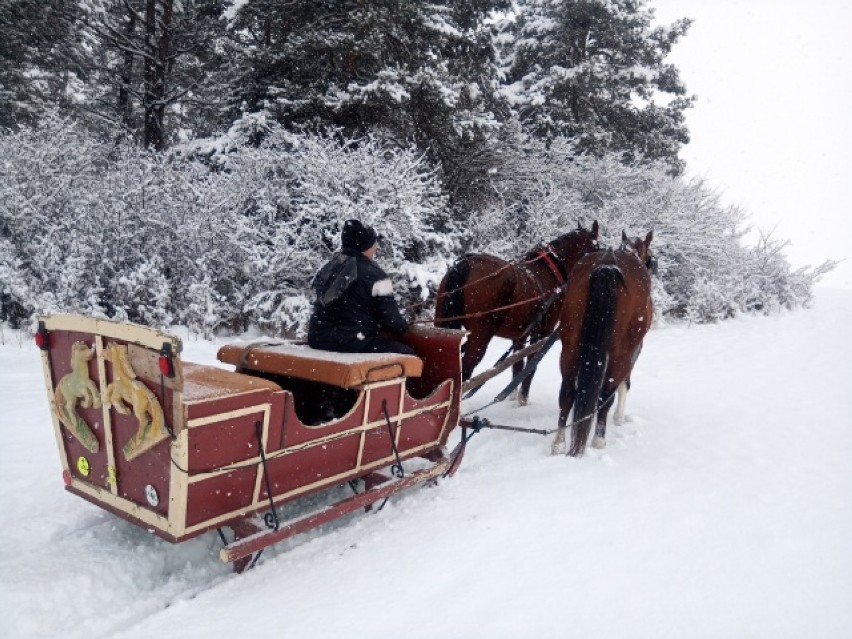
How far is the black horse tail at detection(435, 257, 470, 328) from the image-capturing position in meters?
5.48

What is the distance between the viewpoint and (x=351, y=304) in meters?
3.77

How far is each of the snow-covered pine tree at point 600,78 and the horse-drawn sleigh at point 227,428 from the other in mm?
12859

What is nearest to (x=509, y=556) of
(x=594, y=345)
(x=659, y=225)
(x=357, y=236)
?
(x=594, y=345)

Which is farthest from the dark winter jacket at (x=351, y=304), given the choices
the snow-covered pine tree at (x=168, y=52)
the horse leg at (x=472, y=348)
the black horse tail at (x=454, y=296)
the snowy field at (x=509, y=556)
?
the snow-covered pine tree at (x=168, y=52)

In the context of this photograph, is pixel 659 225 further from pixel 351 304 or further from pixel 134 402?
pixel 134 402

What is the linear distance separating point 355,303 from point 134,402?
61.6 inches

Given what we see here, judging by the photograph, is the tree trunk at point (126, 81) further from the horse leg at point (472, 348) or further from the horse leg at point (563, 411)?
the horse leg at point (563, 411)

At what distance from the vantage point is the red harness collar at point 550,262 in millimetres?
5793

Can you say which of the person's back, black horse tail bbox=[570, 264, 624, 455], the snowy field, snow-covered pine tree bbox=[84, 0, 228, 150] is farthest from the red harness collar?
snow-covered pine tree bbox=[84, 0, 228, 150]

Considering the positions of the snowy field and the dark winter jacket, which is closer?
the snowy field

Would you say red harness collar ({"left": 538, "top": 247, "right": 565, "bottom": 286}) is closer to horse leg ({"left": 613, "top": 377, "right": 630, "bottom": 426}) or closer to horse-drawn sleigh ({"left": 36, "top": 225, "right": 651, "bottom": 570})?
horse leg ({"left": 613, "top": 377, "right": 630, "bottom": 426})

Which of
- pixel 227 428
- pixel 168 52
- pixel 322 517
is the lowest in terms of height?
pixel 322 517

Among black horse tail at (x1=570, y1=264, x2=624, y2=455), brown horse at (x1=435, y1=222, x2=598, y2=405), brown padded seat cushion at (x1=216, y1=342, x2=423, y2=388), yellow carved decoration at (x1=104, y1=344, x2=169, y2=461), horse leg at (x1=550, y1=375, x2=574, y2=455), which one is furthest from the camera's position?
brown horse at (x1=435, y1=222, x2=598, y2=405)

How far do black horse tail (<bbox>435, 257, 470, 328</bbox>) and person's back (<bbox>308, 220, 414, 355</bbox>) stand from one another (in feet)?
5.40
